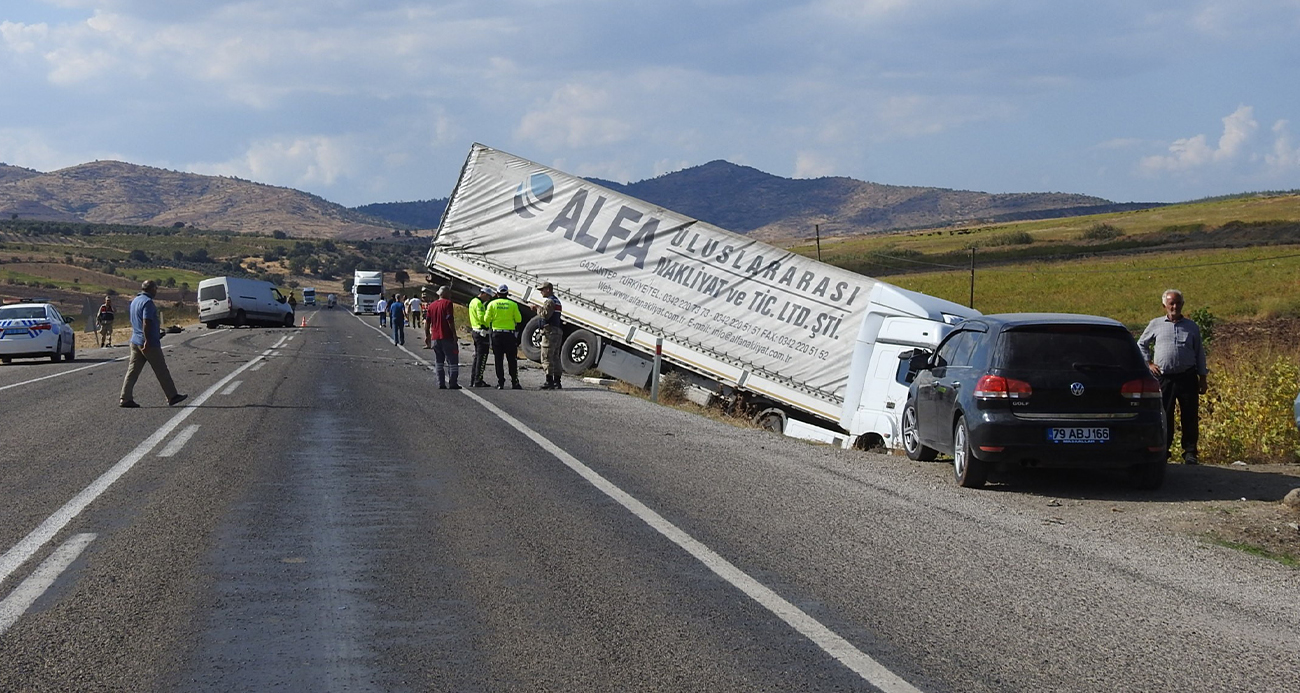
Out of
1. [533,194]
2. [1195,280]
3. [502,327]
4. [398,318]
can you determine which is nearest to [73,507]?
[502,327]

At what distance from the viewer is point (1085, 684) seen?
16.0ft

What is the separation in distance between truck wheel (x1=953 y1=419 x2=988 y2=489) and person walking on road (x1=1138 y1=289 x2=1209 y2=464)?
2361mm

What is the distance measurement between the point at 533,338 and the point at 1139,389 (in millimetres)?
17506

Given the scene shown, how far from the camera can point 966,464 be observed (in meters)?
10.3

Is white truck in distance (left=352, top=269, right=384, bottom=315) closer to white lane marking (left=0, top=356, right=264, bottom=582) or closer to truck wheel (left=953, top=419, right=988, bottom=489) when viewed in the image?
white lane marking (left=0, top=356, right=264, bottom=582)

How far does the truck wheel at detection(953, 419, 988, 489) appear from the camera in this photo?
33.6 feet

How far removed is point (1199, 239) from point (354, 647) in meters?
93.8

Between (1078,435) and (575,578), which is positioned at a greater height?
(1078,435)

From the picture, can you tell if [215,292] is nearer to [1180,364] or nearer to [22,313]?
[22,313]

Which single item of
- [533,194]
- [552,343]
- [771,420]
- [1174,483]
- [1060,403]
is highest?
[533,194]

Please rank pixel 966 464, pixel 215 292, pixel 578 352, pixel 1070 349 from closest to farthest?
pixel 1070 349 → pixel 966 464 → pixel 578 352 → pixel 215 292

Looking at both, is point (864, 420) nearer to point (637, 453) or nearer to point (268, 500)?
point (637, 453)

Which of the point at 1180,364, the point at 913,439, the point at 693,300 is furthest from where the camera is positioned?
the point at 693,300

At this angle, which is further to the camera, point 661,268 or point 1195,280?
point 1195,280
